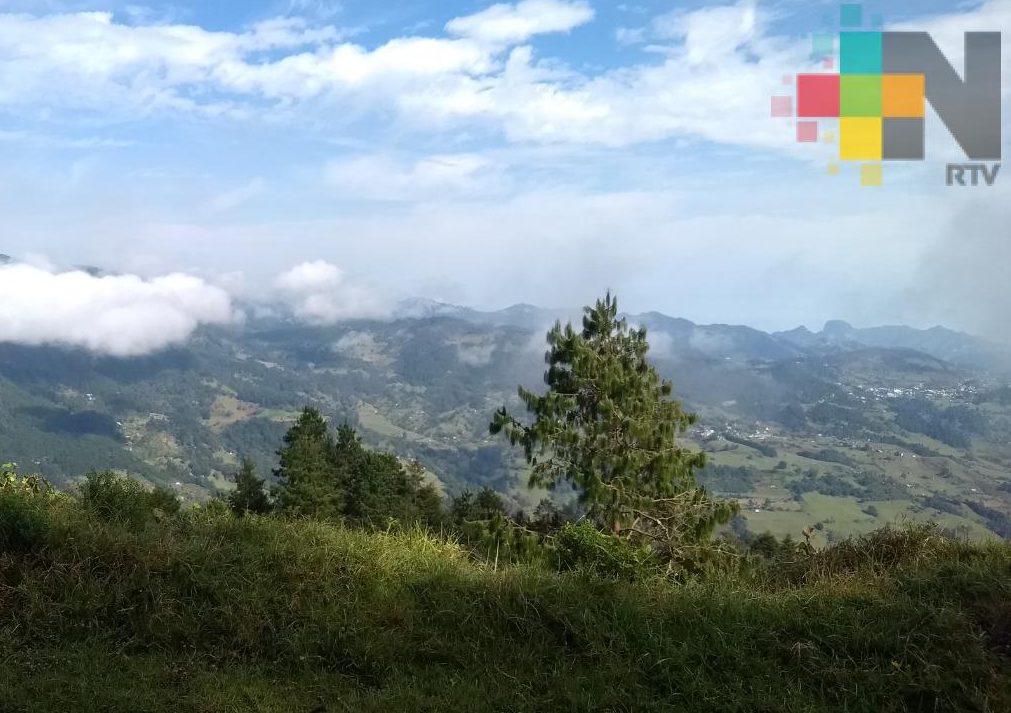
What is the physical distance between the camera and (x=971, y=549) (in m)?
5.54

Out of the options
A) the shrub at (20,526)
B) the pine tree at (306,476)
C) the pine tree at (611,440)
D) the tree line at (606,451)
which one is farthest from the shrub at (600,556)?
the pine tree at (306,476)

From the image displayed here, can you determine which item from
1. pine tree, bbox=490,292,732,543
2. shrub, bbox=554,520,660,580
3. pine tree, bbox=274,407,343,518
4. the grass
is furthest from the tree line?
the grass

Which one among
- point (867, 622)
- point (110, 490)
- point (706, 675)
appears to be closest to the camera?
point (706, 675)

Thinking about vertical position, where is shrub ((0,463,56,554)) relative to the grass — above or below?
above

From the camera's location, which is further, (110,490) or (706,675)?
(110,490)

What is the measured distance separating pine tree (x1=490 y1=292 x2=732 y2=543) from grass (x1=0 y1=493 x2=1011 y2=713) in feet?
27.5

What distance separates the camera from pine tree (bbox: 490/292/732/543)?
47.0 ft

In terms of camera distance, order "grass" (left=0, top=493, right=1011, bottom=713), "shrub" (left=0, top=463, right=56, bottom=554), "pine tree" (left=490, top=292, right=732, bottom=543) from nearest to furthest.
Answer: "grass" (left=0, top=493, right=1011, bottom=713), "shrub" (left=0, top=463, right=56, bottom=554), "pine tree" (left=490, top=292, right=732, bottom=543)

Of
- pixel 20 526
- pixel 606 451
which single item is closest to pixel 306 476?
pixel 606 451

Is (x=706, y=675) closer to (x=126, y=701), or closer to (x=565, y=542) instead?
(x=565, y=542)

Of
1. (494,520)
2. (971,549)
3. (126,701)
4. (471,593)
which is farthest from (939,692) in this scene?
(494,520)

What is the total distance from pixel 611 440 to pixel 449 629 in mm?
10841

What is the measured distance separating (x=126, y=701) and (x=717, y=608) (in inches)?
151

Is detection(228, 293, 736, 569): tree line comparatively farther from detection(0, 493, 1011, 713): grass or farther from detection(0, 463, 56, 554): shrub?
detection(0, 463, 56, 554): shrub
